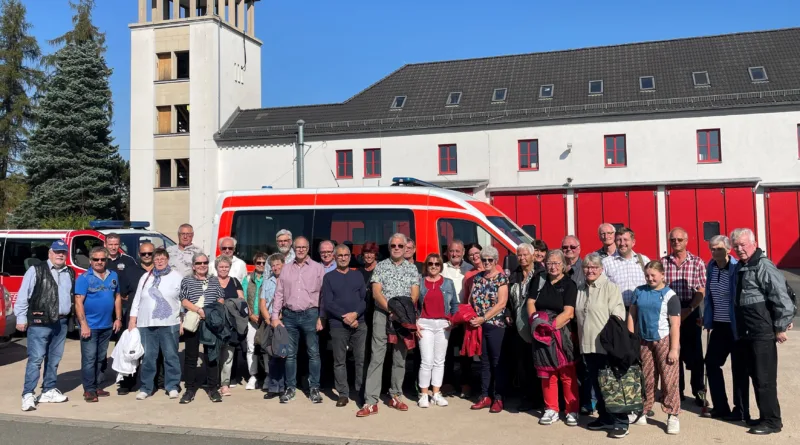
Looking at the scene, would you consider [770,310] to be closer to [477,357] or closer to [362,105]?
[477,357]

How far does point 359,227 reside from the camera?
995 centimetres

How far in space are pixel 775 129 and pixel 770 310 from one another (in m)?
24.2

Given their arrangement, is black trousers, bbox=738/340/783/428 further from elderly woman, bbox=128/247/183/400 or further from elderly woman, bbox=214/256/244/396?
elderly woman, bbox=128/247/183/400

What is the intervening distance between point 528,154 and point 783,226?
10.3 meters

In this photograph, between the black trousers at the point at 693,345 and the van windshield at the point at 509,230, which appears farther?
the van windshield at the point at 509,230

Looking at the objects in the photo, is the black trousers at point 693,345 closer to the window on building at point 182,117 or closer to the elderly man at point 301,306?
the elderly man at point 301,306

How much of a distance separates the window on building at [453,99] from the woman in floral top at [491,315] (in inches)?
1011

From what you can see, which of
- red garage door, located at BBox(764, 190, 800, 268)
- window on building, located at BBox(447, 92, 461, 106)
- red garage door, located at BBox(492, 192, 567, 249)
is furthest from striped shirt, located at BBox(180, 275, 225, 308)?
window on building, located at BBox(447, 92, 461, 106)

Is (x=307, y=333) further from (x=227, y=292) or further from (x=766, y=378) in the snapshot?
(x=766, y=378)

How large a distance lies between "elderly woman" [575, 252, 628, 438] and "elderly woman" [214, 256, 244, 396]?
3958 millimetres

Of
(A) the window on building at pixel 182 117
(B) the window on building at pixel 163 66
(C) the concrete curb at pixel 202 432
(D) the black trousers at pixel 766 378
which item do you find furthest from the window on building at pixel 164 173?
(D) the black trousers at pixel 766 378

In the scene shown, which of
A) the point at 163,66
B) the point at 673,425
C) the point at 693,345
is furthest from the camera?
the point at 163,66

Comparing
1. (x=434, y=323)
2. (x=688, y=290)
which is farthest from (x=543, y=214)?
(x=434, y=323)

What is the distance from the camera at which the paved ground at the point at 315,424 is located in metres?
6.32
